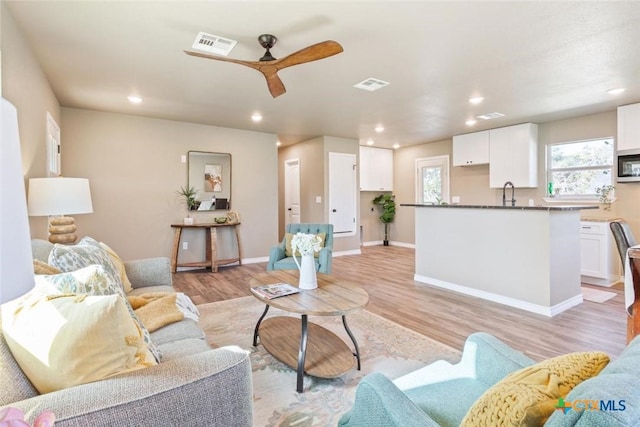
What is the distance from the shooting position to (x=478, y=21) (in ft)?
7.45

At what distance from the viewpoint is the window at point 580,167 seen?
471 cm

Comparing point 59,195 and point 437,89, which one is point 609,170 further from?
point 59,195

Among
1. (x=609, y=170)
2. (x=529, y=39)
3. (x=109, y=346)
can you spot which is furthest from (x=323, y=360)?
(x=609, y=170)

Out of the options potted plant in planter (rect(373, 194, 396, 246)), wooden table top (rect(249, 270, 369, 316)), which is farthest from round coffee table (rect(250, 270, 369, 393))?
potted plant in planter (rect(373, 194, 396, 246))

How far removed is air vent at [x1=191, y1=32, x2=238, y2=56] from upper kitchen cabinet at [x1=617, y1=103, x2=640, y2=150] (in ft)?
16.6

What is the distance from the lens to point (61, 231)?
2943mm

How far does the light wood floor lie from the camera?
2.53 metres

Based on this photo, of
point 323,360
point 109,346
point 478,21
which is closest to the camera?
point 109,346

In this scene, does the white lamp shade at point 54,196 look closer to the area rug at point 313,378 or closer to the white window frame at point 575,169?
the area rug at point 313,378

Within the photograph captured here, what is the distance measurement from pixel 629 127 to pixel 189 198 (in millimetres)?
6376

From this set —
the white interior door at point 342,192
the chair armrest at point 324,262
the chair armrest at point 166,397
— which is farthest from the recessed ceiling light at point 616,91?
the chair armrest at point 166,397

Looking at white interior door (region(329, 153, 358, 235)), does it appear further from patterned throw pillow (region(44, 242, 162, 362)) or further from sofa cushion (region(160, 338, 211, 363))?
sofa cushion (region(160, 338, 211, 363))

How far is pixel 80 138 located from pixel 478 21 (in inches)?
196

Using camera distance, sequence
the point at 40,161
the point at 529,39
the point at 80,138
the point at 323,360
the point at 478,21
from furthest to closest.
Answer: the point at 80,138 < the point at 40,161 < the point at 529,39 < the point at 478,21 < the point at 323,360
